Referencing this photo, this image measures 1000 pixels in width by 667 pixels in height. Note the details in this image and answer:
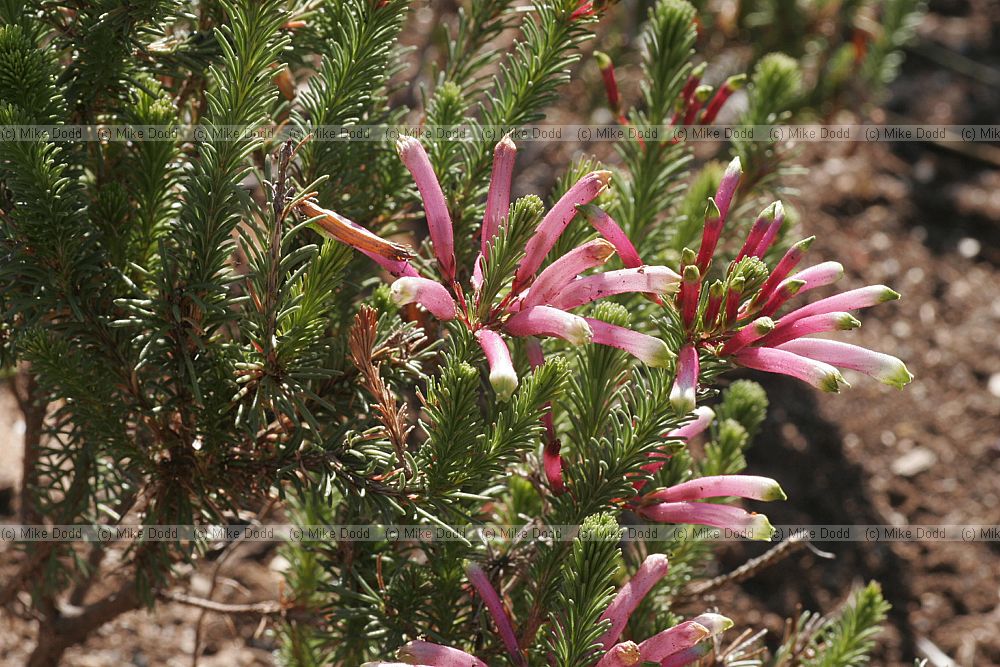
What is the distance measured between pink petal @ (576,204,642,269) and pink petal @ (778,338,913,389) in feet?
0.73

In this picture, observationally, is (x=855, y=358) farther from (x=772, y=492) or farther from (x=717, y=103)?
(x=717, y=103)

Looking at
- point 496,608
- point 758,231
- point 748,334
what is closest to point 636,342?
point 748,334

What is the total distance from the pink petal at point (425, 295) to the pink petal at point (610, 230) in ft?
0.65

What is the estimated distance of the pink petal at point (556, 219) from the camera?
1138mm

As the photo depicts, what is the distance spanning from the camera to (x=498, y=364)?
1.04 metres

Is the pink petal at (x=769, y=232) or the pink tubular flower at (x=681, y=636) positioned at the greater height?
the pink petal at (x=769, y=232)

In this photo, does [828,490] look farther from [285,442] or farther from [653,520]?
[285,442]

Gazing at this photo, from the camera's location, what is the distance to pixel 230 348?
1.26 meters

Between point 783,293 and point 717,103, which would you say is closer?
point 783,293

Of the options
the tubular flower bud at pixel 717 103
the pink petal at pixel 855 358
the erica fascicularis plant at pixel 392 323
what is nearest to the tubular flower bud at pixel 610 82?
the erica fascicularis plant at pixel 392 323

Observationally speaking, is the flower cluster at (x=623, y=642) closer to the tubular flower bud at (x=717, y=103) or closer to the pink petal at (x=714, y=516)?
the pink petal at (x=714, y=516)

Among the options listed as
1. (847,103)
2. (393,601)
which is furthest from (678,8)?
(847,103)

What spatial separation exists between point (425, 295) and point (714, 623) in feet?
1.84

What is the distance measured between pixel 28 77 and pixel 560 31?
722mm
